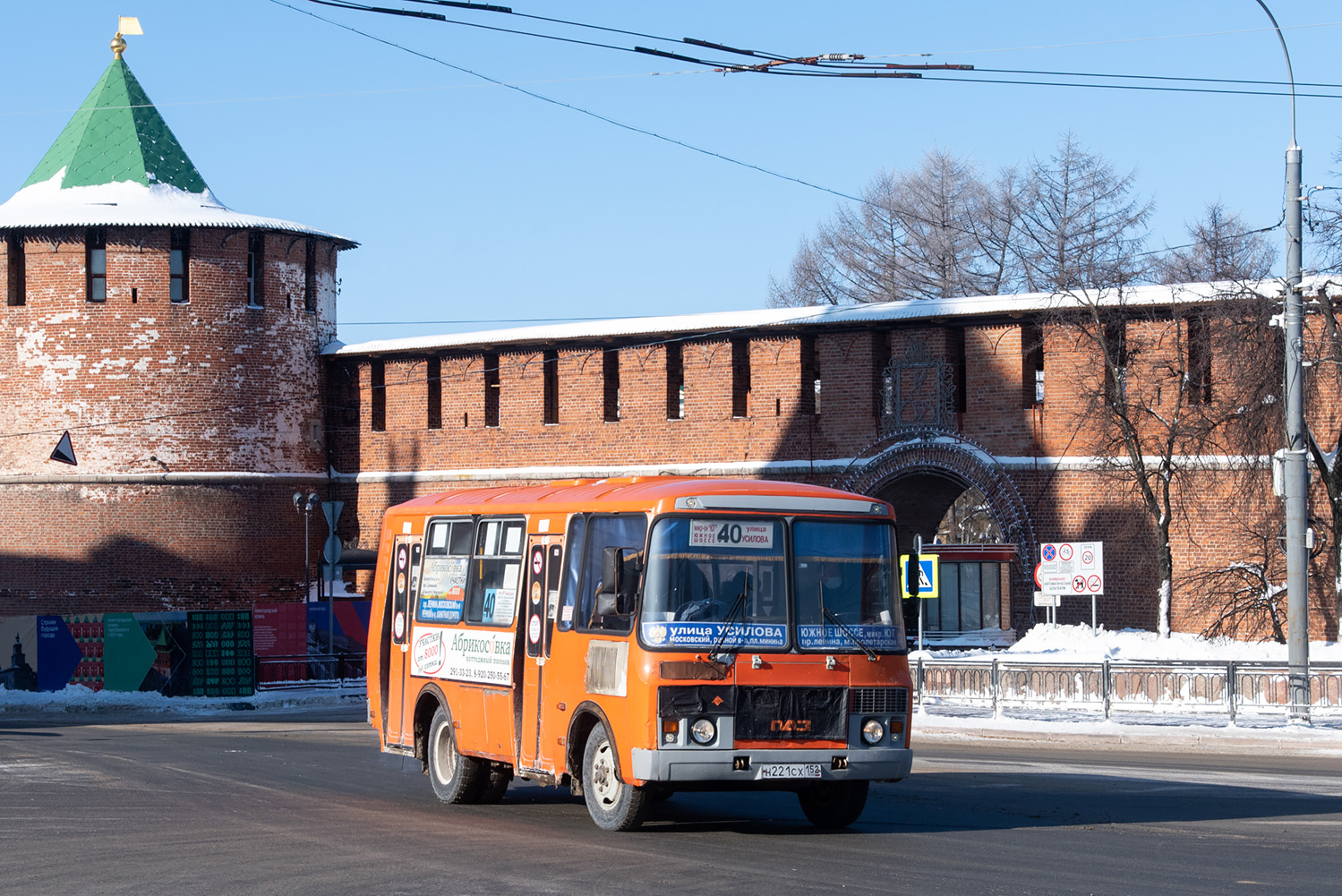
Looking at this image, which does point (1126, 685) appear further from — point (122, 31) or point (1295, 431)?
point (122, 31)

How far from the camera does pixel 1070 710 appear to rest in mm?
21812

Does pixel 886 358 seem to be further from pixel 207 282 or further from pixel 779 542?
pixel 779 542

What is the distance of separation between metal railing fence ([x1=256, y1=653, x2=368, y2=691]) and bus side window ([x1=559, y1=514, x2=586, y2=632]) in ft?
65.7

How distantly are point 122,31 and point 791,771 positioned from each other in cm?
3664

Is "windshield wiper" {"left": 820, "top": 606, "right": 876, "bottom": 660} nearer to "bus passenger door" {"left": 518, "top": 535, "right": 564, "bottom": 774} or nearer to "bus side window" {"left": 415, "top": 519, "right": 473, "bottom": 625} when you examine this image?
"bus passenger door" {"left": 518, "top": 535, "right": 564, "bottom": 774}

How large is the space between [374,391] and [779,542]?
30847 millimetres

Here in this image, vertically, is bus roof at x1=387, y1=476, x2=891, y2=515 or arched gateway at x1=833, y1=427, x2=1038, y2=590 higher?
arched gateway at x1=833, y1=427, x2=1038, y2=590

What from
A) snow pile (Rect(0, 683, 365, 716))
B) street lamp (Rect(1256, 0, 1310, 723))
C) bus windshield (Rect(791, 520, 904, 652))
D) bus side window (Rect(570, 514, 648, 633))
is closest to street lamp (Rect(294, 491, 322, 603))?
snow pile (Rect(0, 683, 365, 716))

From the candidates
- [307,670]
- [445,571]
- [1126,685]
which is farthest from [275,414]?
[445,571]

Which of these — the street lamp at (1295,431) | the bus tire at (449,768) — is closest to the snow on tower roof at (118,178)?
the street lamp at (1295,431)

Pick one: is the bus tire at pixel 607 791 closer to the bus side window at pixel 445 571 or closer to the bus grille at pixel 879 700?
the bus grille at pixel 879 700

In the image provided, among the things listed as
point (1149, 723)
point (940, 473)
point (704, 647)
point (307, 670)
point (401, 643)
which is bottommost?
point (307, 670)

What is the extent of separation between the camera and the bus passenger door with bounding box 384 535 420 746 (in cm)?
1439

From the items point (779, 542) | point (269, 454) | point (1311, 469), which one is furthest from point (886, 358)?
point (779, 542)
